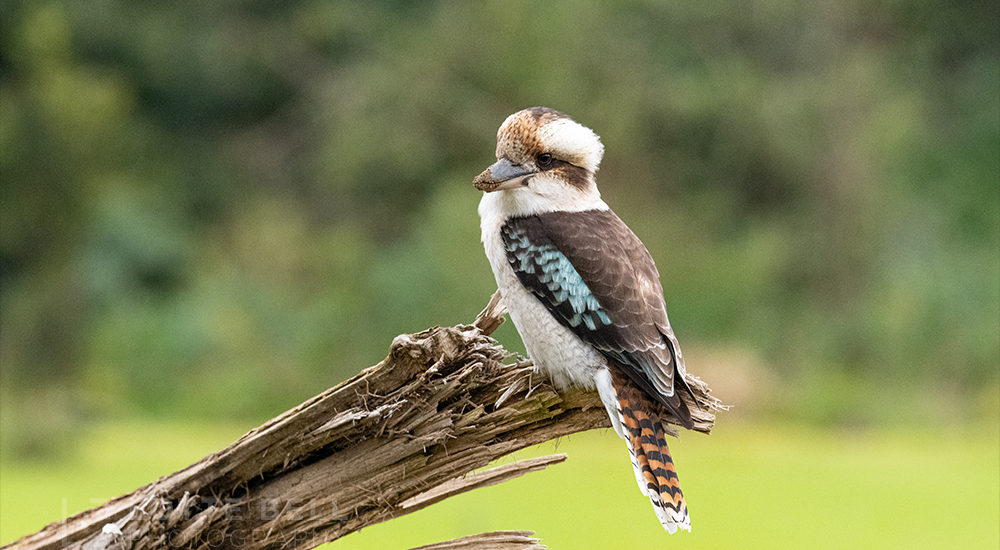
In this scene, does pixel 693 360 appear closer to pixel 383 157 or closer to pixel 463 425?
pixel 383 157

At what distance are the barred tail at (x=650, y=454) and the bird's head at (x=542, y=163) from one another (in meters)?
0.59

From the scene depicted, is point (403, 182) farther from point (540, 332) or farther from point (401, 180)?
point (540, 332)

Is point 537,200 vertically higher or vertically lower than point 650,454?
higher

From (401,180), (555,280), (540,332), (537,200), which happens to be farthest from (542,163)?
(401,180)

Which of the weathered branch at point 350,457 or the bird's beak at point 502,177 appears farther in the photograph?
the bird's beak at point 502,177

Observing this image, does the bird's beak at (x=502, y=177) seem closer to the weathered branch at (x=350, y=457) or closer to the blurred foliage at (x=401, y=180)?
the weathered branch at (x=350, y=457)

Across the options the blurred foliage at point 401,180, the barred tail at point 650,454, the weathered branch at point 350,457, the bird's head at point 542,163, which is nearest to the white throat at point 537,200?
the bird's head at point 542,163

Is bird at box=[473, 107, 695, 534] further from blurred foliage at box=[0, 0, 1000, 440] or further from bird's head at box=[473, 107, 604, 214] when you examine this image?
blurred foliage at box=[0, 0, 1000, 440]

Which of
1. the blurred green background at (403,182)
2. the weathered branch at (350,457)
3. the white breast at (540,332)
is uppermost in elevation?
the blurred green background at (403,182)

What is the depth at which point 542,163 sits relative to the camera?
10.3 ft

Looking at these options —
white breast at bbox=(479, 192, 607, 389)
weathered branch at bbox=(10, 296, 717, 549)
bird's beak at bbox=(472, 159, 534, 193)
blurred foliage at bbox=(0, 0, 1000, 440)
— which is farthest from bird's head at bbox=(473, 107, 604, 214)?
blurred foliage at bbox=(0, 0, 1000, 440)

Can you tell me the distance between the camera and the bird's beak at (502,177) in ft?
9.90

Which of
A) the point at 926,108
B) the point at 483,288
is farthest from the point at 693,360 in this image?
the point at 926,108

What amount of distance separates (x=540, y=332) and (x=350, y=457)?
24.0 inches
